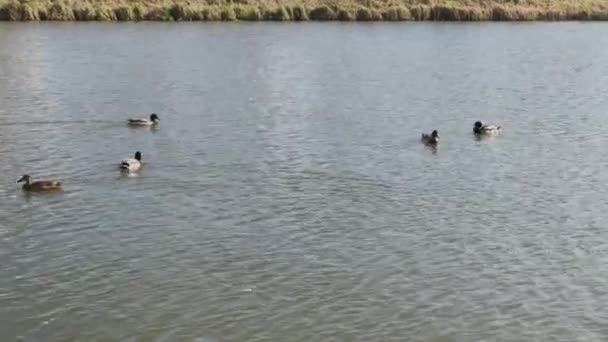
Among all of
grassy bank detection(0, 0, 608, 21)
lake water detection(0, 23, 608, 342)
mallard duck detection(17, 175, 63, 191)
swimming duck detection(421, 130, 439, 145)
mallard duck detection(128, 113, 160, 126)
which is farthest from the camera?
grassy bank detection(0, 0, 608, 21)

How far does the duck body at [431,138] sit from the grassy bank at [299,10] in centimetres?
2707

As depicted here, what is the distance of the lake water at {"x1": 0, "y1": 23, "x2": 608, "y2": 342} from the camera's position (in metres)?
11.1

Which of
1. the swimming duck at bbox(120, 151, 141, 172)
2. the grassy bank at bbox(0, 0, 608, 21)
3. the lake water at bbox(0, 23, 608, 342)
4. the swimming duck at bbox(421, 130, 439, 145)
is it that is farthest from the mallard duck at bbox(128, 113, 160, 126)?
the grassy bank at bbox(0, 0, 608, 21)

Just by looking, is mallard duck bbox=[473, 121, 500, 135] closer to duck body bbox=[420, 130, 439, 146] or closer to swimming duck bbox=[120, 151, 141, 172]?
duck body bbox=[420, 130, 439, 146]

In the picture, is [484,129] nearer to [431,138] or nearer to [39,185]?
[431,138]

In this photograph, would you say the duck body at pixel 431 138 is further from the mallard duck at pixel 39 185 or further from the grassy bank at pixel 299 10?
the grassy bank at pixel 299 10

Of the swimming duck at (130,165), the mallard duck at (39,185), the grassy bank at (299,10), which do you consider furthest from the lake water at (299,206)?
the grassy bank at (299,10)

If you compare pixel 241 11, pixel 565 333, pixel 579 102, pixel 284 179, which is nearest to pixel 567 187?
pixel 284 179

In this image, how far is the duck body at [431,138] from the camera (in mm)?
20078

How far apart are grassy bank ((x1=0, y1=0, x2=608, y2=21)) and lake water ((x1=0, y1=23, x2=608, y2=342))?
44.5 feet

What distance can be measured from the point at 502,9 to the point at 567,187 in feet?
113

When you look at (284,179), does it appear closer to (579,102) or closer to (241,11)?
(579,102)

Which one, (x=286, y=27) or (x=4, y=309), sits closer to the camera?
(x=4, y=309)

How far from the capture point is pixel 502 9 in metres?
50.1
